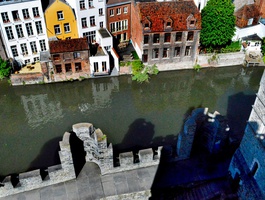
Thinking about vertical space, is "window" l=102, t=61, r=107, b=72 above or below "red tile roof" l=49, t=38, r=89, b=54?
below

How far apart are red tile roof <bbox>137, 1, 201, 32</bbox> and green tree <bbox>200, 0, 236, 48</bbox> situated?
7.49ft

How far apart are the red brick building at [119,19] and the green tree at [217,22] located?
12539 millimetres

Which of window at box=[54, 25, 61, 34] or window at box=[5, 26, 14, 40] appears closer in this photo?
window at box=[5, 26, 14, 40]

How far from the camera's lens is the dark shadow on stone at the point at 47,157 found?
34.6 metres

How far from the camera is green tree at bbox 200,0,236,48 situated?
4672cm

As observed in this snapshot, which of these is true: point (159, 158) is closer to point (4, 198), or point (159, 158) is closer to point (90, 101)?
point (4, 198)

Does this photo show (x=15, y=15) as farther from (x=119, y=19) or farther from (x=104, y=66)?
(x=119, y=19)

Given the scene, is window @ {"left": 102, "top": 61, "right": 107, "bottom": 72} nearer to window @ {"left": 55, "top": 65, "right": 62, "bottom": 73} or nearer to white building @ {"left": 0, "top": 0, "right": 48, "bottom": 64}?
window @ {"left": 55, "top": 65, "right": 62, "bottom": 73}

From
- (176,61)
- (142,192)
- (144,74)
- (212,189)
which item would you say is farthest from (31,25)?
(212,189)

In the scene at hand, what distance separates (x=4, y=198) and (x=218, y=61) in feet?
125

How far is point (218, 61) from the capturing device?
50438 millimetres

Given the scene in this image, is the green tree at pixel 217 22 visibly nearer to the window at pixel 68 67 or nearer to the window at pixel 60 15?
the window at pixel 68 67

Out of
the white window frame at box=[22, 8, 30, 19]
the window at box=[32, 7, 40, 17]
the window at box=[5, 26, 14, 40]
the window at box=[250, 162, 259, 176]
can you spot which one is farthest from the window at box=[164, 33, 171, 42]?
the window at box=[250, 162, 259, 176]

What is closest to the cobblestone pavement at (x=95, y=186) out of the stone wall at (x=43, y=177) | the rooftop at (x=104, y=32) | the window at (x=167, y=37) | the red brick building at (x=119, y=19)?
the stone wall at (x=43, y=177)
